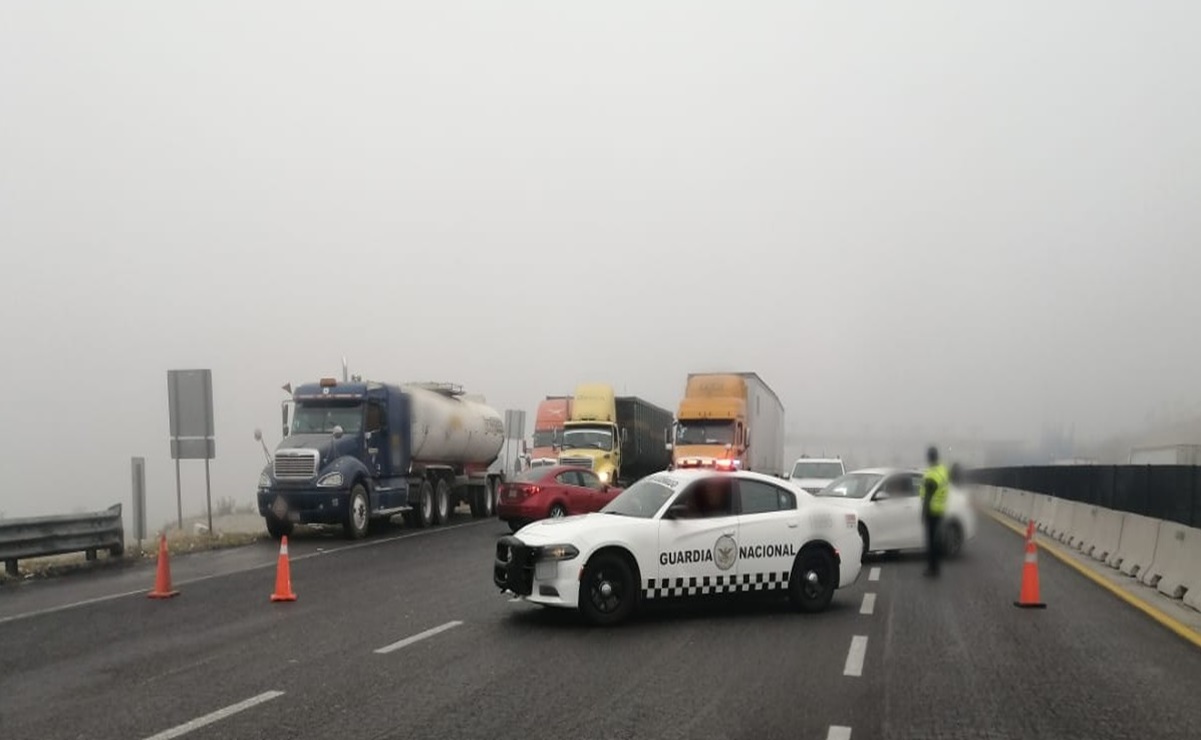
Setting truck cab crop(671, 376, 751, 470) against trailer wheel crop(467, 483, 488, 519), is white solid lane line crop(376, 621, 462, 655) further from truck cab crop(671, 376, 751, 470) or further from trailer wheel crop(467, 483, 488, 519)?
truck cab crop(671, 376, 751, 470)

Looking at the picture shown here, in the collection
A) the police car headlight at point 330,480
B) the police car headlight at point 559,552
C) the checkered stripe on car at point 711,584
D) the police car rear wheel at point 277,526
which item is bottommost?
the police car rear wheel at point 277,526

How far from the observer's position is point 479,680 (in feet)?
27.8

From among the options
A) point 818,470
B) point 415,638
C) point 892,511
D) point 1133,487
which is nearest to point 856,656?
point 415,638

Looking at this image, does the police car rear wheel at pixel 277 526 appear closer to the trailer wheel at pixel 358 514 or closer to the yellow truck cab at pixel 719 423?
the trailer wheel at pixel 358 514

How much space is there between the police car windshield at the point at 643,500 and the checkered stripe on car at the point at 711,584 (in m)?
0.74

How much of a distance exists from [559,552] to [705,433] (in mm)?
23180

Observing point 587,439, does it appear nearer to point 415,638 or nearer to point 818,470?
point 818,470

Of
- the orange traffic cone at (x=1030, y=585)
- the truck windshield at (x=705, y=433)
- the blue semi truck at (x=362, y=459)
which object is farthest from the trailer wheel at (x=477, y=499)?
the orange traffic cone at (x=1030, y=585)

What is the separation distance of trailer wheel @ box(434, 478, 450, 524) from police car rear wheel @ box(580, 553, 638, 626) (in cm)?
1704

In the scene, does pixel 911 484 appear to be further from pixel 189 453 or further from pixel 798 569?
pixel 189 453

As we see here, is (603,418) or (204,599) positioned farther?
(603,418)

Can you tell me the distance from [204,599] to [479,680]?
268 inches

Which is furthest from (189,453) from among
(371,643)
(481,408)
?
(371,643)

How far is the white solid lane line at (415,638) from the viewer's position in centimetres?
990
